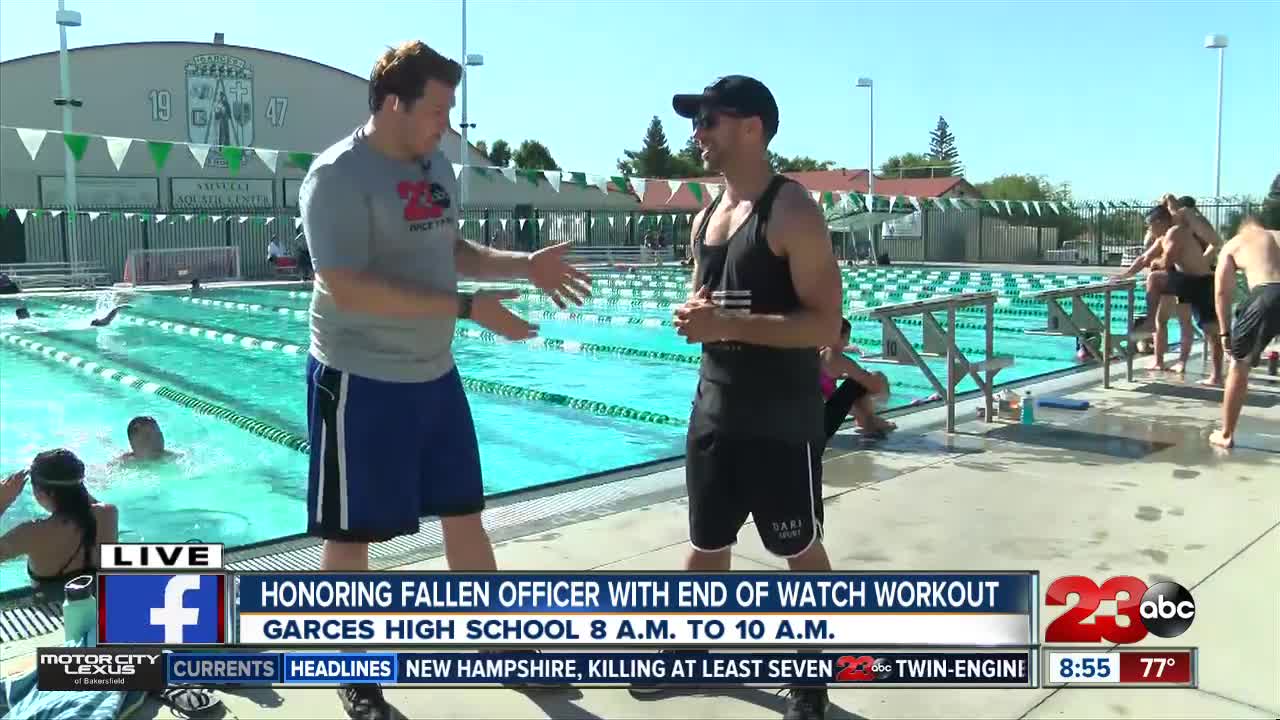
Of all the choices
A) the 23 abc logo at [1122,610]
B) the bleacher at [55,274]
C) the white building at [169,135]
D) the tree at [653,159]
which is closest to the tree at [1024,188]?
the tree at [653,159]

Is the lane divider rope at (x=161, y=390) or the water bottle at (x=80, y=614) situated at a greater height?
the water bottle at (x=80, y=614)

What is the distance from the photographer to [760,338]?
280cm

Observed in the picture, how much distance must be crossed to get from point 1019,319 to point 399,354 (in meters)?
17.2

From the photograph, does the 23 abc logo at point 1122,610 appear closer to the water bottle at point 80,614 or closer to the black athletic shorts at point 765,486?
the black athletic shorts at point 765,486

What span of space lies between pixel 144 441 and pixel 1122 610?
6.46 meters

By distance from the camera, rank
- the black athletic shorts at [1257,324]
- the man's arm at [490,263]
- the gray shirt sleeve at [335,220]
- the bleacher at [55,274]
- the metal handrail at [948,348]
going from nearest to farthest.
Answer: the gray shirt sleeve at [335,220]
the man's arm at [490,263]
the black athletic shorts at [1257,324]
the metal handrail at [948,348]
the bleacher at [55,274]

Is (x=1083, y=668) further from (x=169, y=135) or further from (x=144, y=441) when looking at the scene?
(x=169, y=135)

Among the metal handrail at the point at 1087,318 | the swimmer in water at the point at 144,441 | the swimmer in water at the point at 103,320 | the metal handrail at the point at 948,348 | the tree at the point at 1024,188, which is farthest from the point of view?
the tree at the point at 1024,188

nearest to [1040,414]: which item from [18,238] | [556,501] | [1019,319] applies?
[556,501]

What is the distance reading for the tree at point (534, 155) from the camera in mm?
79625

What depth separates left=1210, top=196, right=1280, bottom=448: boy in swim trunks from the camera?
19.5ft

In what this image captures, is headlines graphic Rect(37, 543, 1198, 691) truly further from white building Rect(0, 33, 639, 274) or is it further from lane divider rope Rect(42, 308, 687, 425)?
white building Rect(0, 33, 639, 274)

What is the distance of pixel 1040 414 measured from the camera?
24.4 feet

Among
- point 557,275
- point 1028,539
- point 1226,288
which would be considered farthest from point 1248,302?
point 557,275
